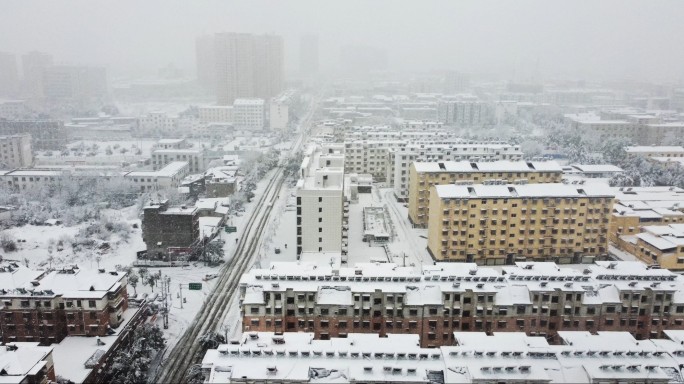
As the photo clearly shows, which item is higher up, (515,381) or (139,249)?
(515,381)

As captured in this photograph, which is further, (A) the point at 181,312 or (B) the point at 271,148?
(B) the point at 271,148

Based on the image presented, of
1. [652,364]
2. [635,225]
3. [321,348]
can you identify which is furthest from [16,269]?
[635,225]

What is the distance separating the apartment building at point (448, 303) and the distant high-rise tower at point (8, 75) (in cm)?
14393

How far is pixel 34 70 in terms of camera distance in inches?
5468

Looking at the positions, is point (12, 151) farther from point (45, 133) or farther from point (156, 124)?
point (156, 124)

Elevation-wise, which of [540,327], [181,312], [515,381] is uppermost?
[515,381]

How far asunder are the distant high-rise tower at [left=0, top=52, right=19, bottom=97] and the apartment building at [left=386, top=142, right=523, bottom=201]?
124256 millimetres

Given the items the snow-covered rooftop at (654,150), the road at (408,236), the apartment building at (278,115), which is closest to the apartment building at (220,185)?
the road at (408,236)

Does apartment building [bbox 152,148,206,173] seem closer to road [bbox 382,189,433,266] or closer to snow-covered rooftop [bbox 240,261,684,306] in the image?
road [bbox 382,189,433,266]

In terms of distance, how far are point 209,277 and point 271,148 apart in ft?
158

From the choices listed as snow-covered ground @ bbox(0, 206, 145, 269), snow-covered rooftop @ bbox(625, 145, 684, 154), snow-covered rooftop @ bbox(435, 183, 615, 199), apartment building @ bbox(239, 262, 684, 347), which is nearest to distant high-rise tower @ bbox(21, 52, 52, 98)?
snow-covered ground @ bbox(0, 206, 145, 269)

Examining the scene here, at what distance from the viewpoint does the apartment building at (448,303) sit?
24.5 m

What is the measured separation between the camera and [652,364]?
58.3ft

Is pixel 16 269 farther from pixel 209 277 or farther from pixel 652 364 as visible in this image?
pixel 652 364
